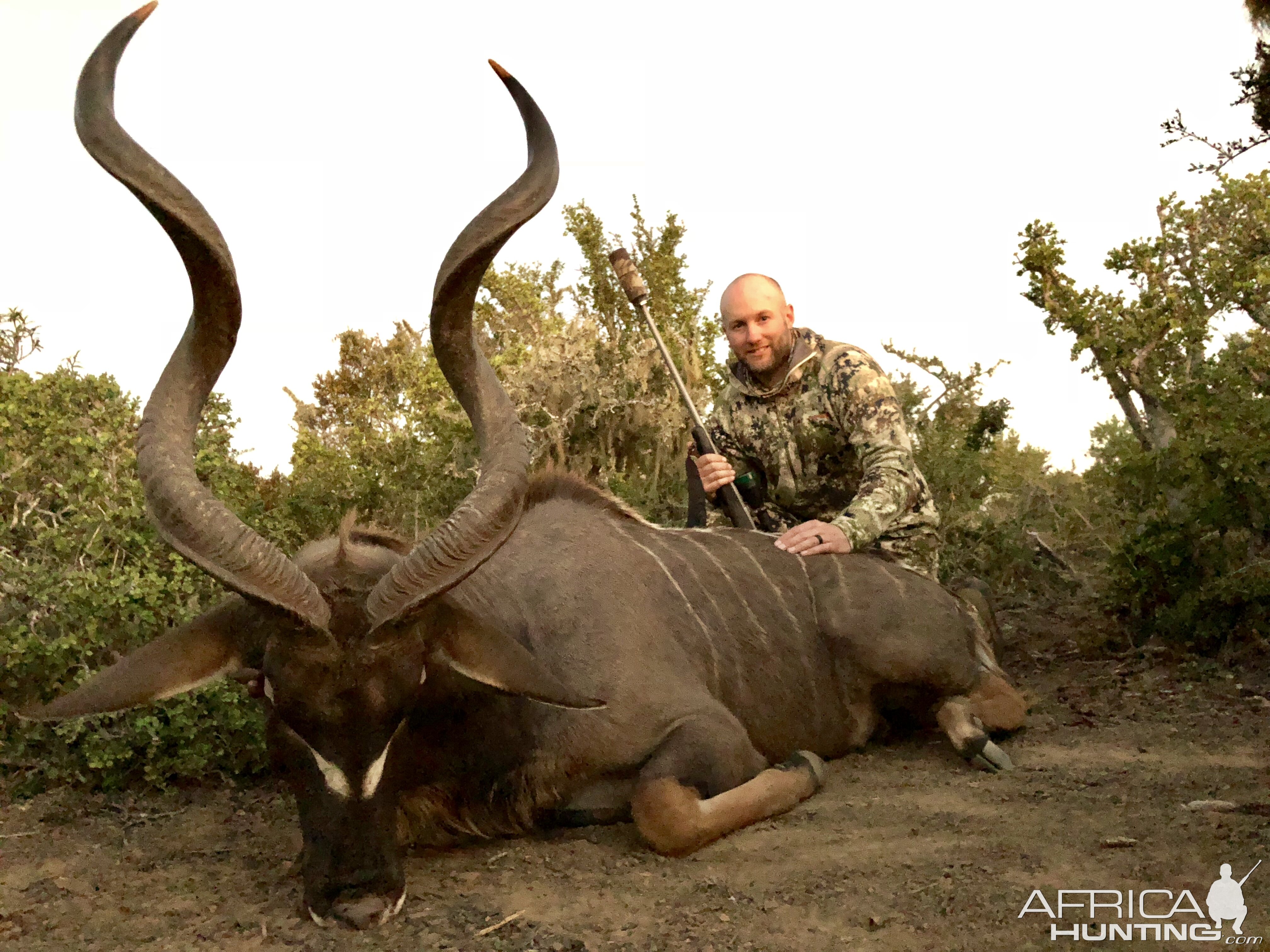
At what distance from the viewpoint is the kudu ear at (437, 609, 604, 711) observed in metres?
3.49

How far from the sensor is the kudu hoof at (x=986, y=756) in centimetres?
469

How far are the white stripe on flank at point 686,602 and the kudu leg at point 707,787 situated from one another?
379 millimetres

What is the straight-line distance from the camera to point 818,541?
5172 mm

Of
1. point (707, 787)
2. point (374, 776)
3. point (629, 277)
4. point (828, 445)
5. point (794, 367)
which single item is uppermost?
point (629, 277)

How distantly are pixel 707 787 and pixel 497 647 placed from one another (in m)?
0.95

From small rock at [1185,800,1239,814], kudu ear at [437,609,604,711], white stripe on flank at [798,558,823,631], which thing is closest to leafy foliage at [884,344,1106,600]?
white stripe on flank at [798,558,823,631]

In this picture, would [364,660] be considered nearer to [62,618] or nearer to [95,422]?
[62,618]

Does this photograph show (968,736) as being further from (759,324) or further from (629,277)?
(629,277)

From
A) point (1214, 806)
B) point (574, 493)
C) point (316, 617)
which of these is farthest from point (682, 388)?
point (316, 617)

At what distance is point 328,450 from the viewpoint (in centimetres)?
927

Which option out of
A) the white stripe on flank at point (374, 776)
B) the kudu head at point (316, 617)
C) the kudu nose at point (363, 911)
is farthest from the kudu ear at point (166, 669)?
the kudu nose at point (363, 911)

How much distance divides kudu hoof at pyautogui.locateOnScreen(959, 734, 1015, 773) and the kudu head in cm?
198

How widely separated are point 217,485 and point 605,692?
9.18 ft

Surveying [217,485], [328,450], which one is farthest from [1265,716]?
[328,450]
